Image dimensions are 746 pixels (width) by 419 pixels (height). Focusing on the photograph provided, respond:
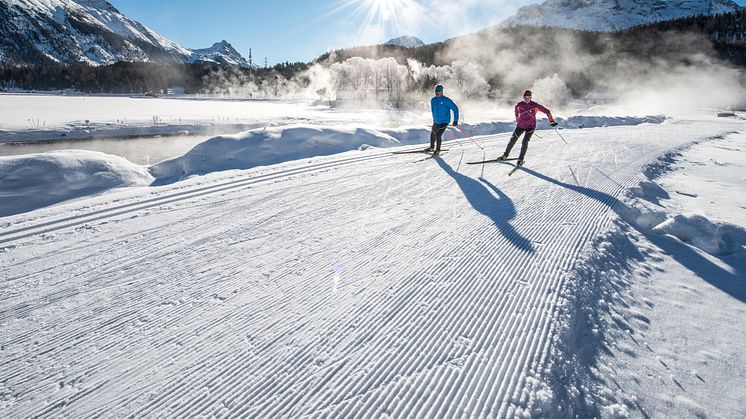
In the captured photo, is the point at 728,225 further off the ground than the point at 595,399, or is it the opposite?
the point at 728,225

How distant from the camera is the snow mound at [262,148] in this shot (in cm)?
755

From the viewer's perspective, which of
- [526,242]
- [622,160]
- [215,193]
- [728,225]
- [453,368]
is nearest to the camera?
[453,368]

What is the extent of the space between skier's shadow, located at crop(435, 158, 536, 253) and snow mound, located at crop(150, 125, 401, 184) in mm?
4134

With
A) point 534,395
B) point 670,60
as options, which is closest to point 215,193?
point 534,395

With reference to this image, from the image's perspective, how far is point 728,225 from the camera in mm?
4703

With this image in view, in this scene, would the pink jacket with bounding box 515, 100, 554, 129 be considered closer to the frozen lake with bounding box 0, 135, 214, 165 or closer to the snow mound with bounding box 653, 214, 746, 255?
the snow mound with bounding box 653, 214, 746, 255

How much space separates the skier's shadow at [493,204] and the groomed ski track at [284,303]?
0.04 meters

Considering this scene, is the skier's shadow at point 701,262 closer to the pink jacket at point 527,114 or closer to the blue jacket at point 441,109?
the pink jacket at point 527,114

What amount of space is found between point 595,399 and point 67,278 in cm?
420

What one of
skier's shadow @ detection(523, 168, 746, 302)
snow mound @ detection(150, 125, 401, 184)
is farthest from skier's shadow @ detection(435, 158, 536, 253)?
snow mound @ detection(150, 125, 401, 184)

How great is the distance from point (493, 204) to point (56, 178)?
25.5 feet

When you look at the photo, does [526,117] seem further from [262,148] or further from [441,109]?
[262,148]

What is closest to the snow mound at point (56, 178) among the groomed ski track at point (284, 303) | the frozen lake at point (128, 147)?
the groomed ski track at point (284, 303)

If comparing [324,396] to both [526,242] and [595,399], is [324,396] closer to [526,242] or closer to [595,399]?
[595,399]
